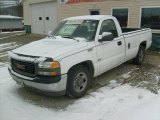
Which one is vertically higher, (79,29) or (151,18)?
(151,18)

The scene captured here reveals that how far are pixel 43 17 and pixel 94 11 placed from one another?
6.30m

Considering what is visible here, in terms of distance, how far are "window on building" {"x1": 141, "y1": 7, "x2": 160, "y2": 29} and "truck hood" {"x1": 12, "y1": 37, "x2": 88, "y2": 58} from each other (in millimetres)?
6888

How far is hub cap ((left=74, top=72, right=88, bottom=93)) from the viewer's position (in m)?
4.86

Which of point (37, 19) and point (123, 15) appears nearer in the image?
point (123, 15)

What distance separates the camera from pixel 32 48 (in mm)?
5051

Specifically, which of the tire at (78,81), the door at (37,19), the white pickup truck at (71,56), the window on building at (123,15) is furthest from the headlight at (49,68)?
the door at (37,19)

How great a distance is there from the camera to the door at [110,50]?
5480mm

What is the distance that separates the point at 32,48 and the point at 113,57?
7.02 feet

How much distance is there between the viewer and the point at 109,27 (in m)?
6.10

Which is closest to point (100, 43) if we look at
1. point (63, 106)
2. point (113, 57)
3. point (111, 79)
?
point (113, 57)

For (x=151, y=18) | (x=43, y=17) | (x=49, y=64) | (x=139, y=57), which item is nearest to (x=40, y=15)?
(x=43, y=17)

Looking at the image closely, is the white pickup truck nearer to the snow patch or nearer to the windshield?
the windshield

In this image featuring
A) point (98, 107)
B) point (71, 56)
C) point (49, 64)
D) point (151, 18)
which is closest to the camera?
point (49, 64)

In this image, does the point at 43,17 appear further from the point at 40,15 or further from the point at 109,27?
Answer: the point at 109,27
